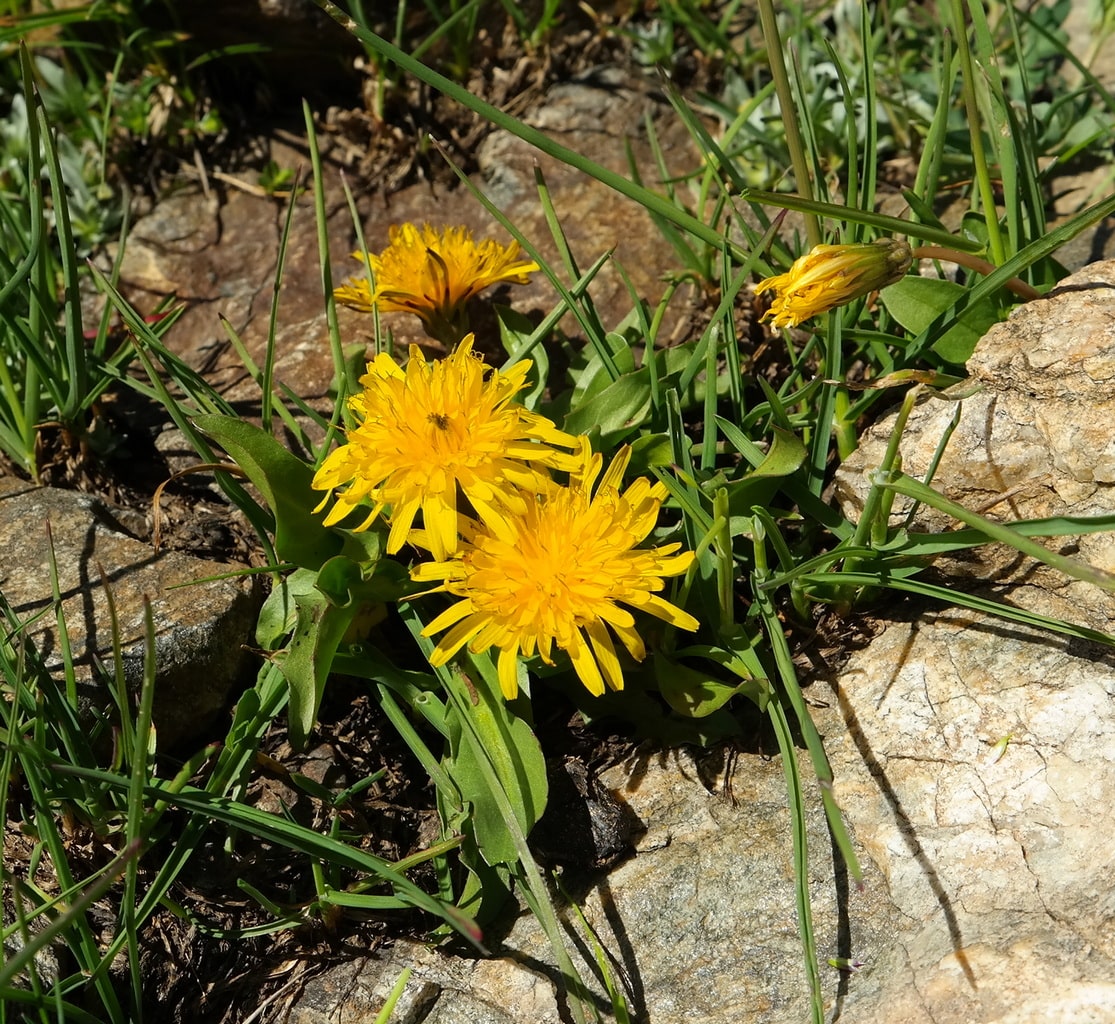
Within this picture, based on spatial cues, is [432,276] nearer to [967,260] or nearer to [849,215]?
[849,215]

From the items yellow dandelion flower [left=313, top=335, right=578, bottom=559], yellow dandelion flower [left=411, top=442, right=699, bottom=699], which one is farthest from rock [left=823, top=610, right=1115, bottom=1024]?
yellow dandelion flower [left=313, top=335, right=578, bottom=559]

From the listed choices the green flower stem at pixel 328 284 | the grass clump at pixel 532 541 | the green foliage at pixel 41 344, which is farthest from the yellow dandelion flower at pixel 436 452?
the green foliage at pixel 41 344

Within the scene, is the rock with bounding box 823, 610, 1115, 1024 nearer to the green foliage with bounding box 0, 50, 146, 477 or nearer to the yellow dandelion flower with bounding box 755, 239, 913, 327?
the yellow dandelion flower with bounding box 755, 239, 913, 327

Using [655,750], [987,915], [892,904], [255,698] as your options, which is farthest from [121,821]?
[987,915]

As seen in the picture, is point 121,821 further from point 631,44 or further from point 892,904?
point 631,44

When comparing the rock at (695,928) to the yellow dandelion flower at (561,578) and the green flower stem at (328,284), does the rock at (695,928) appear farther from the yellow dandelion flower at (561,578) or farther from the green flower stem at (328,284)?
the green flower stem at (328,284)

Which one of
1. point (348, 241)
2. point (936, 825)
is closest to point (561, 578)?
point (936, 825)
